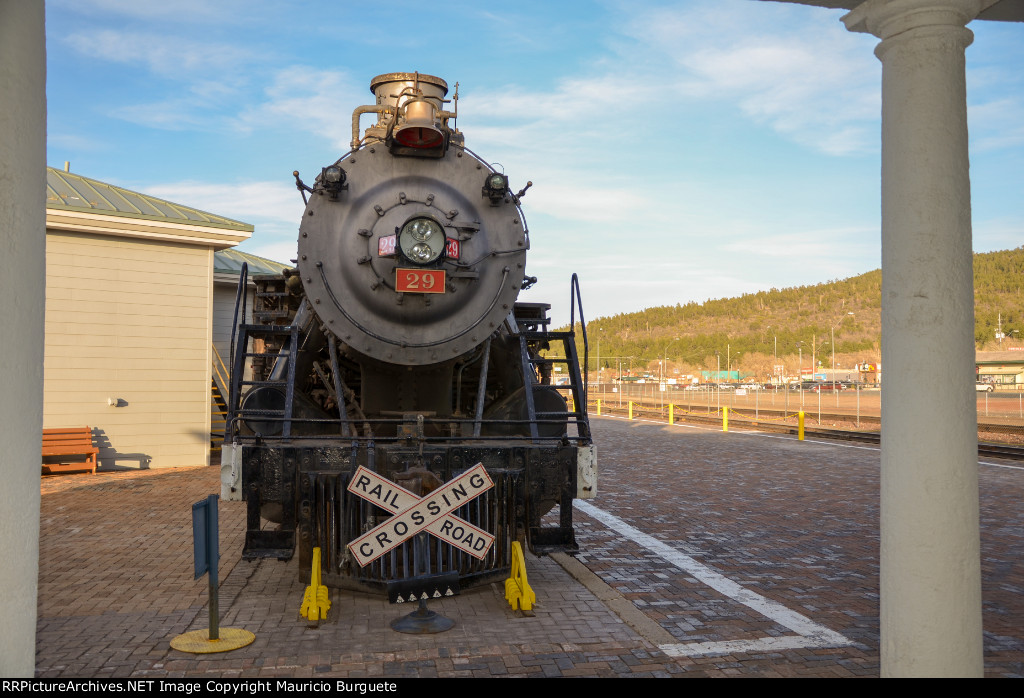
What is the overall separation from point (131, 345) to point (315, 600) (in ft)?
33.8

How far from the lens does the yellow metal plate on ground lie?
202 inches

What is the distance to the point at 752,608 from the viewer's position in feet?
20.7

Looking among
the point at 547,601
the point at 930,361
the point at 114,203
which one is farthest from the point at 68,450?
the point at 930,361

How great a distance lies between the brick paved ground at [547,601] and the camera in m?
4.99

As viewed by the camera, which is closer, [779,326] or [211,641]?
[211,641]

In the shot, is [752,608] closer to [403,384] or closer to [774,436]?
[403,384]

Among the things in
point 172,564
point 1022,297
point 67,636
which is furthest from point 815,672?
point 1022,297

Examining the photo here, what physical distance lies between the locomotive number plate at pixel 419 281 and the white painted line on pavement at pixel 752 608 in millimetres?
3163

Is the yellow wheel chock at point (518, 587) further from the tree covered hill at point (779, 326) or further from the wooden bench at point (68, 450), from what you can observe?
the tree covered hill at point (779, 326)

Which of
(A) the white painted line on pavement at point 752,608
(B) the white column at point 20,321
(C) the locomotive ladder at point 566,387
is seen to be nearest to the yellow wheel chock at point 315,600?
(C) the locomotive ladder at point 566,387

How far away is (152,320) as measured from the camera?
1454 cm

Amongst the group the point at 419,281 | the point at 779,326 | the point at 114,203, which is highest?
the point at 779,326
